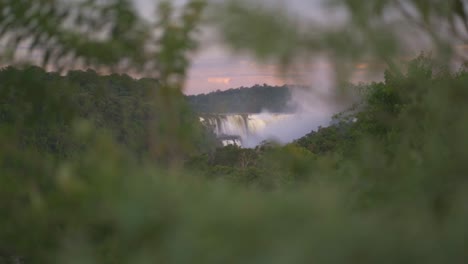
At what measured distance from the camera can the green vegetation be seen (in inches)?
28.5

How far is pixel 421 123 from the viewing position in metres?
2.01

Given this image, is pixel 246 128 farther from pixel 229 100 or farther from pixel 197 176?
pixel 197 176

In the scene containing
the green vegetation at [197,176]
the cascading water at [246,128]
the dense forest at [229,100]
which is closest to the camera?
the green vegetation at [197,176]

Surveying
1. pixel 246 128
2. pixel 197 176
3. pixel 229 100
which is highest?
pixel 246 128

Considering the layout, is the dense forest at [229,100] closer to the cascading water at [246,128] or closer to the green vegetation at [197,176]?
the green vegetation at [197,176]

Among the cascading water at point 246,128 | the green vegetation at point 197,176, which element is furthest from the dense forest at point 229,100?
the cascading water at point 246,128

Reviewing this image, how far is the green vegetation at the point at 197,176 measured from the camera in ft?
2.38

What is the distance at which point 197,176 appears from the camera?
3.53 feet

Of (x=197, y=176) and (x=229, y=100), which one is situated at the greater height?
(x=229, y=100)

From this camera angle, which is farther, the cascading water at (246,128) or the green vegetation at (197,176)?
the cascading water at (246,128)

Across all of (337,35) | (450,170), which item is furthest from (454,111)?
(337,35)

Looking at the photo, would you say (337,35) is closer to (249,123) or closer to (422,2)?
(422,2)

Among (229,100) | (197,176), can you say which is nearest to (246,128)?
(229,100)

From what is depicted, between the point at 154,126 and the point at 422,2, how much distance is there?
117 centimetres
